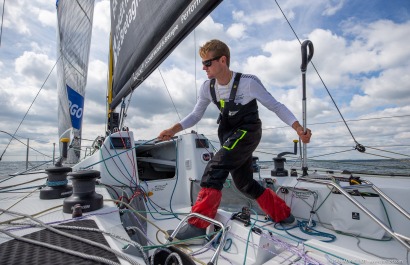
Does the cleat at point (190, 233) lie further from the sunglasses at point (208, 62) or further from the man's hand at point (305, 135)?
the sunglasses at point (208, 62)

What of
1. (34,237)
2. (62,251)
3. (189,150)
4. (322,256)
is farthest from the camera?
(189,150)

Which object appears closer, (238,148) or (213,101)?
(238,148)

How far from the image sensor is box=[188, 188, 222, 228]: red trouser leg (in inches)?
64.5

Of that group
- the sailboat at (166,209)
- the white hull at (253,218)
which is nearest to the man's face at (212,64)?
the sailboat at (166,209)

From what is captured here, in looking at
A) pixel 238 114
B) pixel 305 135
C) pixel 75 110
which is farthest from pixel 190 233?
pixel 75 110

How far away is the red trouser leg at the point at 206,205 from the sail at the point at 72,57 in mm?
3410

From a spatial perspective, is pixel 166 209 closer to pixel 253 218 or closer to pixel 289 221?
pixel 253 218

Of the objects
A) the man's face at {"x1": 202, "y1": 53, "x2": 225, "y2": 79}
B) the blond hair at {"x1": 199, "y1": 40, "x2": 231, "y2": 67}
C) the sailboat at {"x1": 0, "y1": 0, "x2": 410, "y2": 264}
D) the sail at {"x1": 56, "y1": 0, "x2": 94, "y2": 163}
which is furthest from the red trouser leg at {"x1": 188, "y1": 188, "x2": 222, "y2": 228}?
the sail at {"x1": 56, "y1": 0, "x2": 94, "y2": 163}

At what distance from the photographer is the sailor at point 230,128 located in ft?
5.48

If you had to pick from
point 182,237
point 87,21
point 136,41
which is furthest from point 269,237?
point 87,21

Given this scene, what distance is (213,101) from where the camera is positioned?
1.97 meters

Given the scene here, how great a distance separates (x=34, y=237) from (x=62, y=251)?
0.67 feet

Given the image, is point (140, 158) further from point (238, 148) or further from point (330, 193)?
point (330, 193)

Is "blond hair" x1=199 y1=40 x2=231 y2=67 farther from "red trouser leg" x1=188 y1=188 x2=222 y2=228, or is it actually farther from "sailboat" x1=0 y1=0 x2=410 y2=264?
"red trouser leg" x1=188 y1=188 x2=222 y2=228
